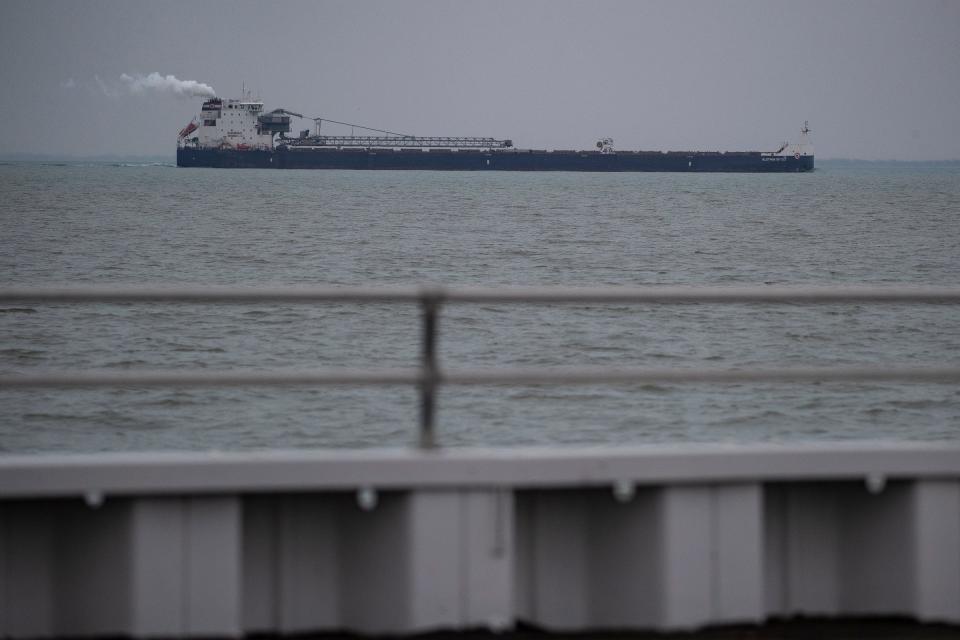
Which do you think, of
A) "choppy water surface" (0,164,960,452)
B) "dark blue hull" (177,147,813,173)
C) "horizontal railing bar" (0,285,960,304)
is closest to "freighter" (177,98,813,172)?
"dark blue hull" (177,147,813,173)

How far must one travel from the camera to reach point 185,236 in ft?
152

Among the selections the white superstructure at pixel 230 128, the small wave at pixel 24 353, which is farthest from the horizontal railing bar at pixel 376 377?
the white superstructure at pixel 230 128

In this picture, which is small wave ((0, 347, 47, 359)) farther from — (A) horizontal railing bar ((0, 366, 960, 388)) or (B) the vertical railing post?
(B) the vertical railing post

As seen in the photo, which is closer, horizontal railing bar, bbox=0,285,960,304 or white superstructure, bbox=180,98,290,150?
horizontal railing bar, bbox=0,285,960,304

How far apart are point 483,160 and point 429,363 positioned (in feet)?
442

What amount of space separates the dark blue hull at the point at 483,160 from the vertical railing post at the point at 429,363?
130922 millimetres

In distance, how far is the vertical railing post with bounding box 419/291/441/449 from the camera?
396 centimetres

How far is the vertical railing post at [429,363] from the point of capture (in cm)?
396

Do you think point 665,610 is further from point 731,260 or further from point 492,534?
point 731,260

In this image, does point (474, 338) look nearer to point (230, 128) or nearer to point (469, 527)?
point (469, 527)

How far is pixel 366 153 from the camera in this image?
457 feet

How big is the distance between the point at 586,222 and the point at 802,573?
5435 centimetres

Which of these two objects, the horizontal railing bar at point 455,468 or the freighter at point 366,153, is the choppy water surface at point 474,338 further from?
the freighter at point 366,153

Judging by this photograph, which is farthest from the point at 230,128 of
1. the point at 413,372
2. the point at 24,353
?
the point at 413,372
